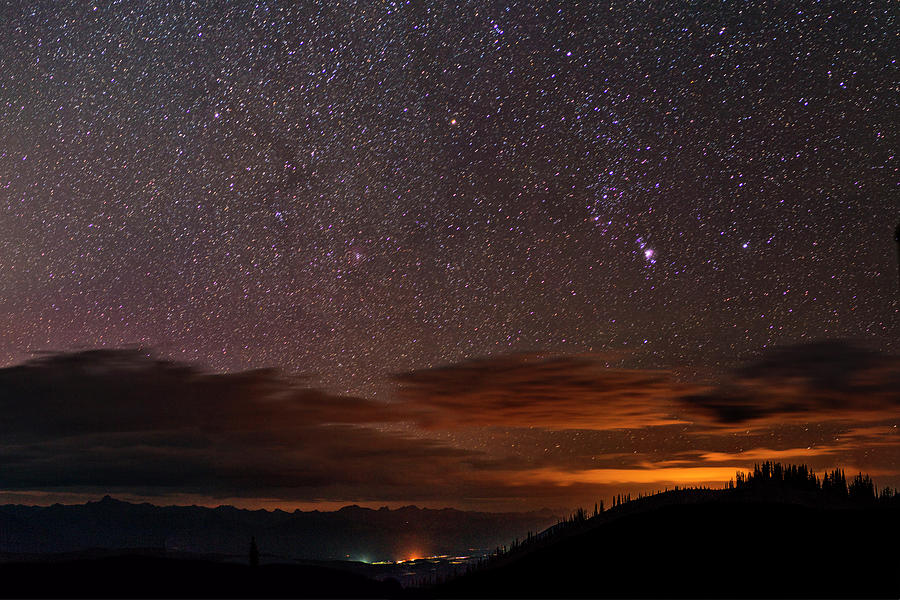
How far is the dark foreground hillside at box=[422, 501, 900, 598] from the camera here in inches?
868

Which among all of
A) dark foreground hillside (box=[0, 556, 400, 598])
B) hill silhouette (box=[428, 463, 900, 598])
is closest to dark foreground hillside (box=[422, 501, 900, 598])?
hill silhouette (box=[428, 463, 900, 598])

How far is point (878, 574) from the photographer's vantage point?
2223 cm

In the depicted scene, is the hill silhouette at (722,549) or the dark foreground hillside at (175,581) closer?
the hill silhouette at (722,549)

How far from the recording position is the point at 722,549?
81.0ft

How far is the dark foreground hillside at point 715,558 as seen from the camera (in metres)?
22.0

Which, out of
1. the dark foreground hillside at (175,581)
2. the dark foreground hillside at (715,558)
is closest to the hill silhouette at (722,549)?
the dark foreground hillside at (715,558)

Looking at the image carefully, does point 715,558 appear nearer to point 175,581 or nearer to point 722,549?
point 722,549

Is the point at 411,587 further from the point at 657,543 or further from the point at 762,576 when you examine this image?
the point at 762,576

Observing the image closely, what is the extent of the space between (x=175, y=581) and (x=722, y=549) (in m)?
18.2

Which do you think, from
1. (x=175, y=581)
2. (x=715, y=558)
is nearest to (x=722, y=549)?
(x=715, y=558)

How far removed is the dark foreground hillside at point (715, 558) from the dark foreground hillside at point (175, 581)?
A: 130 inches

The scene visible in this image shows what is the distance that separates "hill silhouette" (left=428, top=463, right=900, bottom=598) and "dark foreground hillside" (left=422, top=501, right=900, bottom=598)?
33 mm

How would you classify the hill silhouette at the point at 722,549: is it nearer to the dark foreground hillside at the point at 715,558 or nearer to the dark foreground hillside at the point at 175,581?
the dark foreground hillside at the point at 715,558

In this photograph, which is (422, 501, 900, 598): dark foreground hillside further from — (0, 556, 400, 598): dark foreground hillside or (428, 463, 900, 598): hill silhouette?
(0, 556, 400, 598): dark foreground hillside
